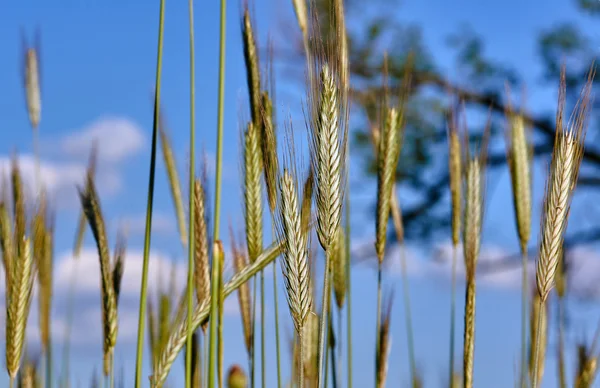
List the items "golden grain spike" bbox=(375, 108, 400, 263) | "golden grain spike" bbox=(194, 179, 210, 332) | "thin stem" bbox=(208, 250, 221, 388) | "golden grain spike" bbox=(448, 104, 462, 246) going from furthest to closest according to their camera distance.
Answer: "golden grain spike" bbox=(448, 104, 462, 246) < "golden grain spike" bbox=(375, 108, 400, 263) < "golden grain spike" bbox=(194, 179, 210, 332) < "thin stem" bbox=(208, 250, 221, 388)

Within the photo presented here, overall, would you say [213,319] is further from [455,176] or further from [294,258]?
[455,176]

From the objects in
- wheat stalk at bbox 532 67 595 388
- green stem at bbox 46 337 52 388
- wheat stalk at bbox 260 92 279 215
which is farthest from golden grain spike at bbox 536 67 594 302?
green stem at bbox 46 337 52 388

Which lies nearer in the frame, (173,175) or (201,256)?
(201,256)

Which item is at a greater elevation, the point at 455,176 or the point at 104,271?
the point at 455,176

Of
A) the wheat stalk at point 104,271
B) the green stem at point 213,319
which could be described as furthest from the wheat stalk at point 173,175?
the green stem at point 213,319

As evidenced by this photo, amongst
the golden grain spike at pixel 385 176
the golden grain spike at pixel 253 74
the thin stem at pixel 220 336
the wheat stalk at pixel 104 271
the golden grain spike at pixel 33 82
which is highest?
the golden grain spike at pixel 33 82

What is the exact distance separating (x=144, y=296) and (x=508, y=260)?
23.3ft

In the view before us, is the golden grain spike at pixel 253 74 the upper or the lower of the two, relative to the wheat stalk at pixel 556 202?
upper

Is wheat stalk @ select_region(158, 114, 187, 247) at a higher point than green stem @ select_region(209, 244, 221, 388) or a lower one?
higher

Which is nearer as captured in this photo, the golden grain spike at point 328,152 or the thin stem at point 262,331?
the golden grain spike at point 328,152

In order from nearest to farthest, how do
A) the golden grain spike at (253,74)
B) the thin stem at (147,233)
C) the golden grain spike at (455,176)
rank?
the thin stem at (147,233), the golden grain spike at (253,74), the golden grain spike at (455,176)

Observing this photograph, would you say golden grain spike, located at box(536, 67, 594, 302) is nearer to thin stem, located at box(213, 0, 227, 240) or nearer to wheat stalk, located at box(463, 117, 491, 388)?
wheat stalk, located at box(463, 117, 491, 388)

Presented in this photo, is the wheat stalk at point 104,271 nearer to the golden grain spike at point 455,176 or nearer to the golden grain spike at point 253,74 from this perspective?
the golden grain spike at point 253,74

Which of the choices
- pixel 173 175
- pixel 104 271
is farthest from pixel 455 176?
pixel 104 271
